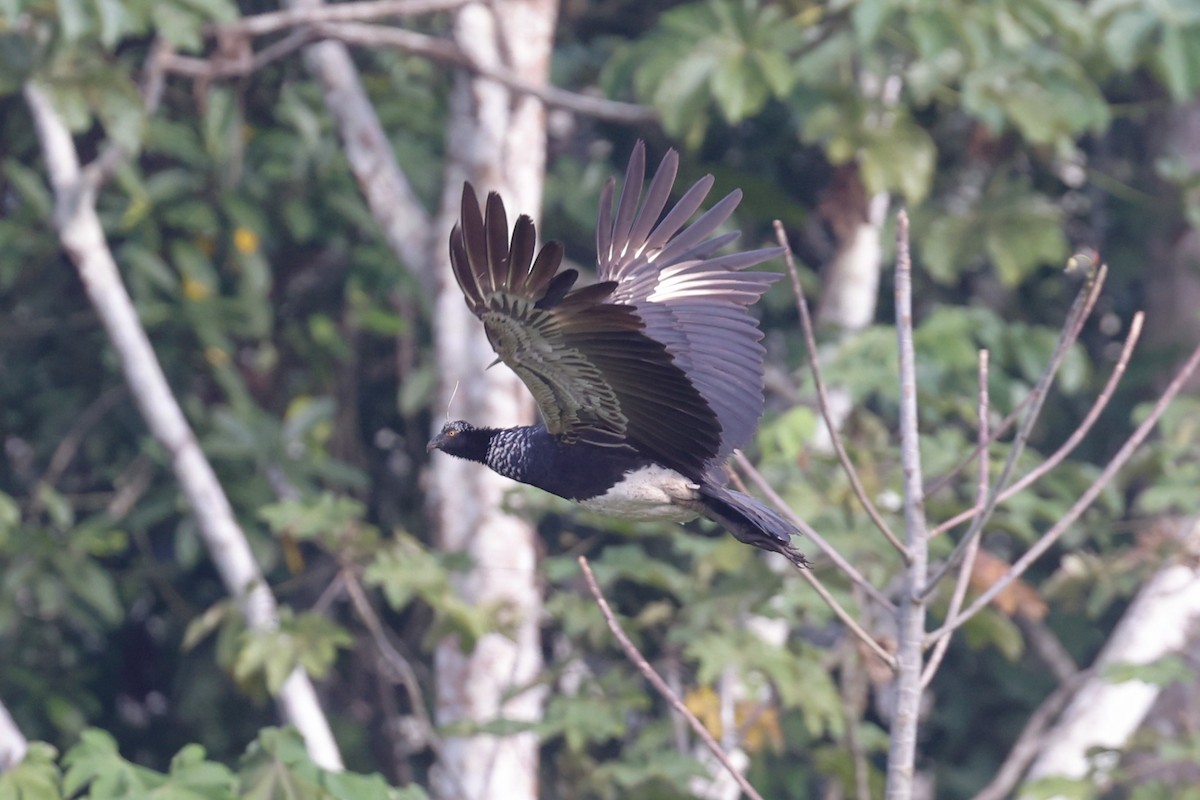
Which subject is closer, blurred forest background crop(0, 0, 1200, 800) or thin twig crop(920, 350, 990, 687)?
thin twig crop(920, 350, 990, 687)

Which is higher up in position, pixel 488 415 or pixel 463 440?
pixel 463 440

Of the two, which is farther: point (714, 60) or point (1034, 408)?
point (714, 60)

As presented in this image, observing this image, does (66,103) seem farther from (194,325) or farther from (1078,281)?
(1078,281)

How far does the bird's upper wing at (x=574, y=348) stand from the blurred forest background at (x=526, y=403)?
4.09 ft

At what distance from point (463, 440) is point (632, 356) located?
2.69 ft

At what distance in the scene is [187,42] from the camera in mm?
4852

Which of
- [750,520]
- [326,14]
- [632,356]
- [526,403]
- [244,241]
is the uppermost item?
[326,14]

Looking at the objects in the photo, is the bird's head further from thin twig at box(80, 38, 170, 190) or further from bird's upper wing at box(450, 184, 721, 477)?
thin twig at box(80, 38, 170, 190)

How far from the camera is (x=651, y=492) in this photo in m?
3.20

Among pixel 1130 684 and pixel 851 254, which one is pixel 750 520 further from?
pixel 851 254

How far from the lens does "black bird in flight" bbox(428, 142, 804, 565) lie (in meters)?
2.68

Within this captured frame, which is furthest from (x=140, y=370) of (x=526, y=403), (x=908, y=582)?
Result: (x=908, y=582)

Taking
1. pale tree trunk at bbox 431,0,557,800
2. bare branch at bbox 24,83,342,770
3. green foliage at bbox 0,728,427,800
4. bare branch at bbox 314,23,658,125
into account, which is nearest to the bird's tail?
green foliage at bbox 0,728,427,800

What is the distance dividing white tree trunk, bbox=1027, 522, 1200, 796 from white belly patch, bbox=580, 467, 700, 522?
2405mm
